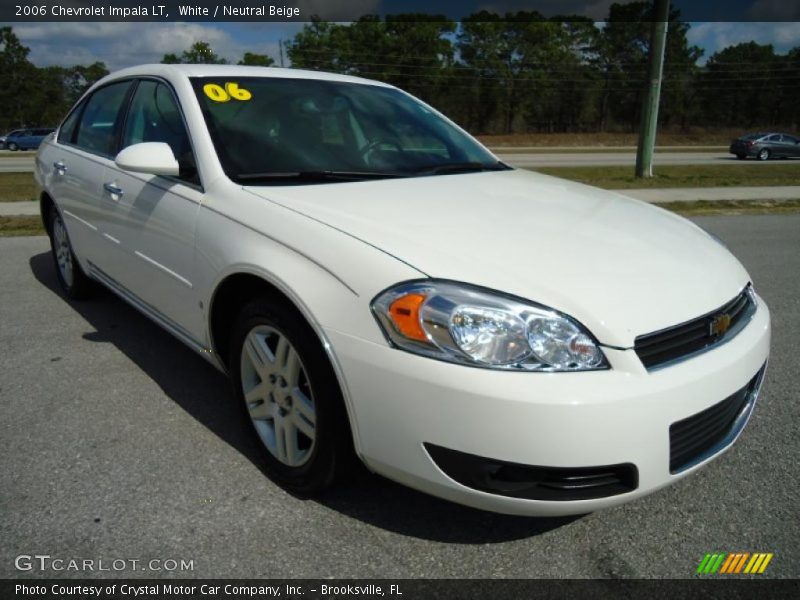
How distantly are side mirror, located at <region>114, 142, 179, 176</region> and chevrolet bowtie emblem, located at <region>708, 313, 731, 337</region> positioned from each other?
221 centimetres

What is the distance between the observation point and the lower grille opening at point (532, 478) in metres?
1.79

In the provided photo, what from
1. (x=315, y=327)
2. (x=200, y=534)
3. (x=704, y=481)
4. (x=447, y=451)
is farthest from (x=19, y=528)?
(x=704, y=481)

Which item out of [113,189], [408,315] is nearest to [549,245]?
[408,315]

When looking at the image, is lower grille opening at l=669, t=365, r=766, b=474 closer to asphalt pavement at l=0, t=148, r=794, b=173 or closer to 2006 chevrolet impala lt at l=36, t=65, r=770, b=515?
2006 chevrolet impala lt at l=36, t=65, r=770, b=515

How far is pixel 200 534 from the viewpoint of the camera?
84.0 inches

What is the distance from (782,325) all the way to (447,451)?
11.5 feet

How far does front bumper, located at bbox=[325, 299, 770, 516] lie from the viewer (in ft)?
5.62

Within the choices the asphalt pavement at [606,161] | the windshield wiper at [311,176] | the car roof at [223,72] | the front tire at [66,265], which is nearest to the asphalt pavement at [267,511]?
the windshield wiper at [311,176]

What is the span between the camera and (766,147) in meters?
29.7

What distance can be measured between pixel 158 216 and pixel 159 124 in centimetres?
59

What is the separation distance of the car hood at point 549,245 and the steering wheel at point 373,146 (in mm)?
289

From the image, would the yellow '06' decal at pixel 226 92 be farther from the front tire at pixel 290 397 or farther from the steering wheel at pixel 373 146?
the front tire at pixel 290 397

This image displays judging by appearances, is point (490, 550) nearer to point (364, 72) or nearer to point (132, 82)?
point (132, 82)

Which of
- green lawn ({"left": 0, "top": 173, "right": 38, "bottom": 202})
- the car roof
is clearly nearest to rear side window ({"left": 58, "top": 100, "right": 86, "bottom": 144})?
the car roof
